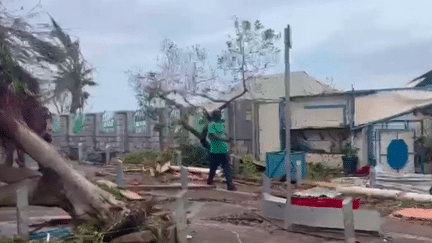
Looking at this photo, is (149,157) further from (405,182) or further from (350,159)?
(405,182)

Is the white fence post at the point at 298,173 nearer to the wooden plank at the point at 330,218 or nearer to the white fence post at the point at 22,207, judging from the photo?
the wooden plank at the point at 330,218

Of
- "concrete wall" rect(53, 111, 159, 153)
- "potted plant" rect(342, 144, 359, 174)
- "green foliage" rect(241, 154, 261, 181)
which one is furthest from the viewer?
"concrete wall" rect(53, 111, 159, 153)

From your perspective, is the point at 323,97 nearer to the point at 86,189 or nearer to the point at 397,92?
the point at 397,92

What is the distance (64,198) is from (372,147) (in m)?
12.7

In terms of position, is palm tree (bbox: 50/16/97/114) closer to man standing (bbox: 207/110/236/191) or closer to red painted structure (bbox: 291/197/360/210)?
red painted structure (bbox: 291/197/360/210)

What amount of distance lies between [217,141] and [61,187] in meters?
6.88

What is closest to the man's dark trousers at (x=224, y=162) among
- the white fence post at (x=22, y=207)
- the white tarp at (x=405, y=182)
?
the white tarp at (x=405, y=182)

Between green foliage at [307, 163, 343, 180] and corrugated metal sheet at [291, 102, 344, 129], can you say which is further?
corrugated metal sheet at [291, 102, 344, 129]

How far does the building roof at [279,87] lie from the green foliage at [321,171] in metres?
4.43

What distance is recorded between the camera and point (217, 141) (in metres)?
13.0

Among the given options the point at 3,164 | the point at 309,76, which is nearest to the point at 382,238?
the point at 3,164

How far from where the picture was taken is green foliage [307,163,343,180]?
53.4 feet

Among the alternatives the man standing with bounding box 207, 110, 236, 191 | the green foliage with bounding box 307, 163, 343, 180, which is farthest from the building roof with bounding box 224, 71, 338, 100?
the man standing with bounding box 207, 110, 236, 191

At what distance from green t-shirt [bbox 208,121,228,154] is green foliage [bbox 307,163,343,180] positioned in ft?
14.0
